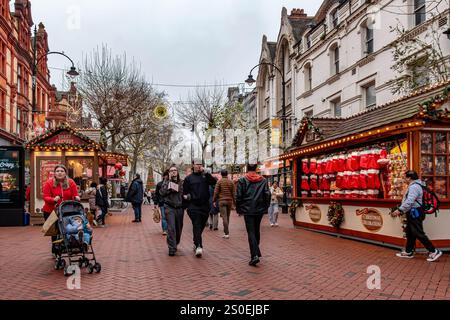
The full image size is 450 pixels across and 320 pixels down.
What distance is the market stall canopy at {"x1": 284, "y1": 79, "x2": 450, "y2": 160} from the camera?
31.9ft

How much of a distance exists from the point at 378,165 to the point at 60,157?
11737 mm

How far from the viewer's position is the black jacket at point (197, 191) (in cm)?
963

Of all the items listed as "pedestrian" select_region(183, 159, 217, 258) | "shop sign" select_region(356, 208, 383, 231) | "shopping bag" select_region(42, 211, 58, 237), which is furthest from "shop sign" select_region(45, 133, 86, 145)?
"shop sign" select_region(356, 208, 383, 231)

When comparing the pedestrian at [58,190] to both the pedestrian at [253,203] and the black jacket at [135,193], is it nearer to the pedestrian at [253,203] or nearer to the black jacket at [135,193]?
the pedestrian at [253,203]

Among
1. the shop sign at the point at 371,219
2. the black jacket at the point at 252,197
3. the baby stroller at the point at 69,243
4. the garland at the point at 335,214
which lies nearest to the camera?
the baby stroller at the point at 69,243

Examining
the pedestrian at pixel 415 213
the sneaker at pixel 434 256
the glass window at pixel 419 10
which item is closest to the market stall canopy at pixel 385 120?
the pedestrian at pixel 415 213

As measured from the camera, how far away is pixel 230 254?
32.7 feet

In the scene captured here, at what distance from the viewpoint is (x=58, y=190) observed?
8508mm

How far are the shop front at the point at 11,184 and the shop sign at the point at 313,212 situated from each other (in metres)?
10.2

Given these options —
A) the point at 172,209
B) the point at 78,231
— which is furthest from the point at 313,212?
the point at 78,231

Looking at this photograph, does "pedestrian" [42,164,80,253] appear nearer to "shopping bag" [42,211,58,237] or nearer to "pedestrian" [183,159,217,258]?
"shopping bag" [42,211,58,237]
